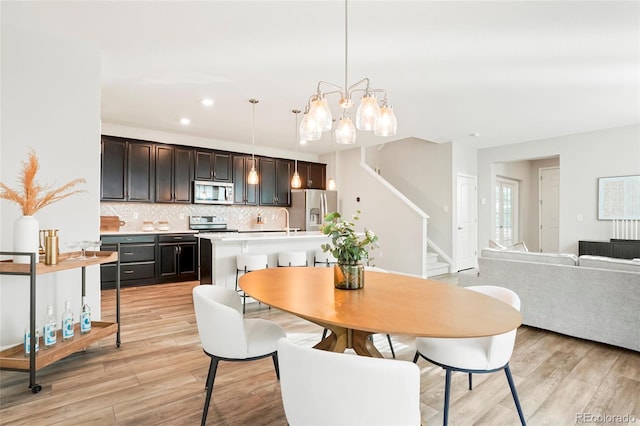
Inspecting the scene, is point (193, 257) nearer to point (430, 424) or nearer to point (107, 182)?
point (107, 182)

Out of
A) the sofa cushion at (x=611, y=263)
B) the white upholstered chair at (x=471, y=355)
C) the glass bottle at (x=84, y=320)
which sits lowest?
the glass bottle at (x=84, y=320)

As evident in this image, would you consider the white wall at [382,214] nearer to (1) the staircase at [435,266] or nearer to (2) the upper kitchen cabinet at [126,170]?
(1) the staircase at [435,266]

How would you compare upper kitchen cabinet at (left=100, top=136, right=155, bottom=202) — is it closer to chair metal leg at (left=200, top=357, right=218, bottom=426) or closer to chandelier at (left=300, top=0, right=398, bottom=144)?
chandelier at (left=300, top=0, right=398, bottom=144)

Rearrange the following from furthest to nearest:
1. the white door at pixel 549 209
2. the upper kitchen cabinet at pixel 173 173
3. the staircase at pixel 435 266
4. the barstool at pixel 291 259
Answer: the white door at pixel 549 209
the staircase at pixel 435 266
the upper kitchen cabinet at pixel 173 173
the barstool at pixel 291 259

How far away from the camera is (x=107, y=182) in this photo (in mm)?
5355

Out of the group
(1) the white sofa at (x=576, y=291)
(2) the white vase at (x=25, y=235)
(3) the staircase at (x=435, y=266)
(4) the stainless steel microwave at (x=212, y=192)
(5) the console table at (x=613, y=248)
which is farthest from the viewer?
(3) the staircase at (x=435, y=266)

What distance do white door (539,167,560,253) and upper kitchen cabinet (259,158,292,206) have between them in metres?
6.04

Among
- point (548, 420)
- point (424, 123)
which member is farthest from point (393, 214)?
point (548, 420)

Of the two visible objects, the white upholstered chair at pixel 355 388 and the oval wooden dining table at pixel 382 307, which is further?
the oval wooden dining table at pixel 382 307

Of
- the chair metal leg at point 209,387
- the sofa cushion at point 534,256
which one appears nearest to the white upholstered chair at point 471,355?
the chair metal leg at point 209,387

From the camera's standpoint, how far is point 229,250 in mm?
4363

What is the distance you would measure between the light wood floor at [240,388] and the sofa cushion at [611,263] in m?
0.72

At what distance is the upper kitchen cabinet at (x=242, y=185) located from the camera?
262 inches

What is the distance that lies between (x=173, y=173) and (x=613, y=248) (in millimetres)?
7365
